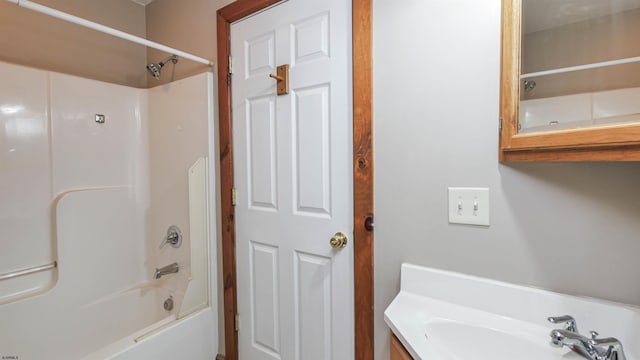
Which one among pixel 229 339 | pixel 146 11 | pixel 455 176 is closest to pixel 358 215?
pixel 455 176

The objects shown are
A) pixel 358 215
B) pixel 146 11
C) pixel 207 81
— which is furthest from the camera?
pixel 146 11

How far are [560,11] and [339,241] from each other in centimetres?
103

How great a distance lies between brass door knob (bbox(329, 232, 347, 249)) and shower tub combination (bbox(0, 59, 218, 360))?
883mm

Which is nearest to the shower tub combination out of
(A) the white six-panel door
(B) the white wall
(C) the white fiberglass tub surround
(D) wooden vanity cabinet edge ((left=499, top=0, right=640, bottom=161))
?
(A) the white six-panel door

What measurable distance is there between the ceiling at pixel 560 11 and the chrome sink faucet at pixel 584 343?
2.65 ft

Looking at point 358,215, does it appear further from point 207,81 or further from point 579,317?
point 207,81

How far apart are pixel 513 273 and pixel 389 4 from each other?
3.45 feet

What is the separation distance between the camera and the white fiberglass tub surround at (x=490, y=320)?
2.38 feet

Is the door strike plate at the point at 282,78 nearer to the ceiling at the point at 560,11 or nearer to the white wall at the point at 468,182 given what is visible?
the white wall at the point at 468,182

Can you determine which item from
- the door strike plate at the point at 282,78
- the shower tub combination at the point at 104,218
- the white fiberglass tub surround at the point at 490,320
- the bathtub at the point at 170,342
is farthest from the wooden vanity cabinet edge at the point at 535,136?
the bathtub at the point at 170,342

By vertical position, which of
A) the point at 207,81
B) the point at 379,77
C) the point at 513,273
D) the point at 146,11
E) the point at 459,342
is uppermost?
the point at 146,11

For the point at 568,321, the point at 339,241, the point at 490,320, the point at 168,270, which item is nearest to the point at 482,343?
the point at 490,320

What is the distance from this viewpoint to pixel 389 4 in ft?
3.50

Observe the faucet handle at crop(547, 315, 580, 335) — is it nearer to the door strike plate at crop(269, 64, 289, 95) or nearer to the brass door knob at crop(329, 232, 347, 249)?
the brass door knob at crop(329, 232, 347, 249)
